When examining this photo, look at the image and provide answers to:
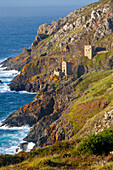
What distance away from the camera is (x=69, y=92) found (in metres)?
126

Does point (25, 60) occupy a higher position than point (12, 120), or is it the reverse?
A: point (25, 60)

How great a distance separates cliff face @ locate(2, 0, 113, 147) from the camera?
96125 mm

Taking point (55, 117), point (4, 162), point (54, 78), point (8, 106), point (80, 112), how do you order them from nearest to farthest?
point (4, 162) → point (80, 112) → point (55, 117) → point (8, 106) → point (54, 78)

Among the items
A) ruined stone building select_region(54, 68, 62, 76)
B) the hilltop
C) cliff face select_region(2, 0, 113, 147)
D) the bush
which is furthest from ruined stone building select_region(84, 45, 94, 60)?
the bush

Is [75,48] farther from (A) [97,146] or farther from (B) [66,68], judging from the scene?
(A) [97,146]

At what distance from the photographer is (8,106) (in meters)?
133

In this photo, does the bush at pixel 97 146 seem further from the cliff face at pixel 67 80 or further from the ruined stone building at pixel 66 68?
the ruined stone building at pixel 66 68

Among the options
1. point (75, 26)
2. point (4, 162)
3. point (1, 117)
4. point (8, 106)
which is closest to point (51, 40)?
point (75, 26)

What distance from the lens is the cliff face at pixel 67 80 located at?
96.1 metres

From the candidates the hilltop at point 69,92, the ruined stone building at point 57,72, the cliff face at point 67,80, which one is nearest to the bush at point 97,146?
the hilltop at point 69,92

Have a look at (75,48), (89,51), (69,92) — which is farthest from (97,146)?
(75,48)

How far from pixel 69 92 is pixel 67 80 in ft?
41.5

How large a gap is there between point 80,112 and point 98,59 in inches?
2236

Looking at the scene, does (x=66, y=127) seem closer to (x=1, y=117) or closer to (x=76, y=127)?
(x=76, y=127)
